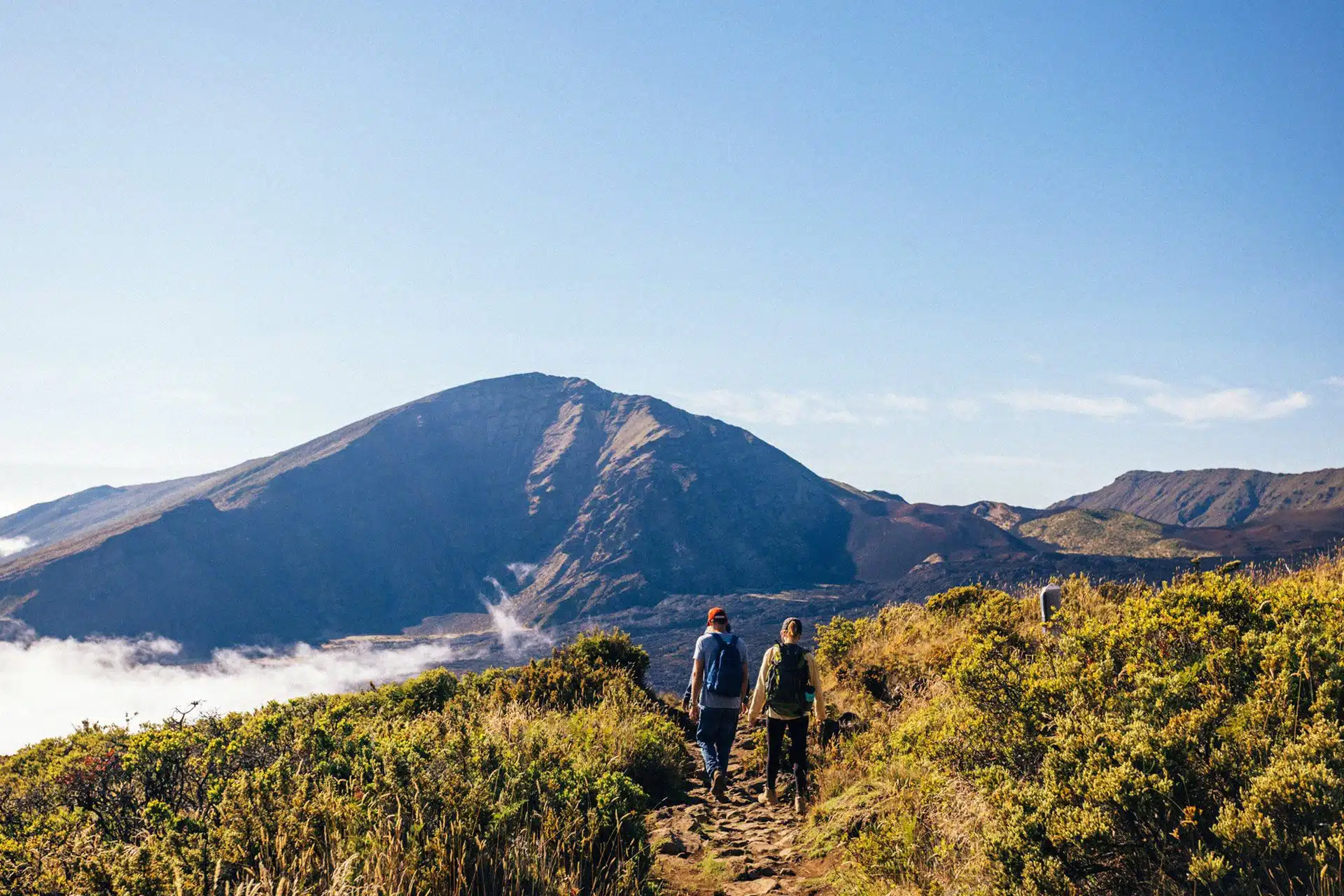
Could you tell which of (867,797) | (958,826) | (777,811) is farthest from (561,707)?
(958,826)

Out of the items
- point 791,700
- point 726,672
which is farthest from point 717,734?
point 791,700

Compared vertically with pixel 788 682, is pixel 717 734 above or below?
below

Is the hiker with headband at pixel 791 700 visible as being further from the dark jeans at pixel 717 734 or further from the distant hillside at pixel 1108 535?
the distant hillside at pixel 1108 535

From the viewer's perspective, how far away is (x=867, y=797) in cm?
603

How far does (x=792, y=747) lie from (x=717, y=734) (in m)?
1.06

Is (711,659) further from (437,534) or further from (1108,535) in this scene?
(437,534)

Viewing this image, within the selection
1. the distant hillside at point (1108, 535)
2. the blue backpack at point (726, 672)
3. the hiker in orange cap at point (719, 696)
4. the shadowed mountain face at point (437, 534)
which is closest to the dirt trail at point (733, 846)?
the hiker in orange cap at point (719, 696)

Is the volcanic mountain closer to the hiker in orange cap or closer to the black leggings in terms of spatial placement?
the hiker in orange cap

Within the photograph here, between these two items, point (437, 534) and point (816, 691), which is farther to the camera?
point (437, 534)

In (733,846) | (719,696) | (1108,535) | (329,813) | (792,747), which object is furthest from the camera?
(1108,535)

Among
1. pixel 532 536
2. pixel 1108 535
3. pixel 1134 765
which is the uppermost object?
pixel 1134 765

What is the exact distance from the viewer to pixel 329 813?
411 cm

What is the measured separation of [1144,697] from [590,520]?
6409 inches

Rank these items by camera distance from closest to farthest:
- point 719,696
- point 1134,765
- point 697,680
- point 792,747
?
point 1134,765 → point 792,747 → point 719,696 → point 697,680
